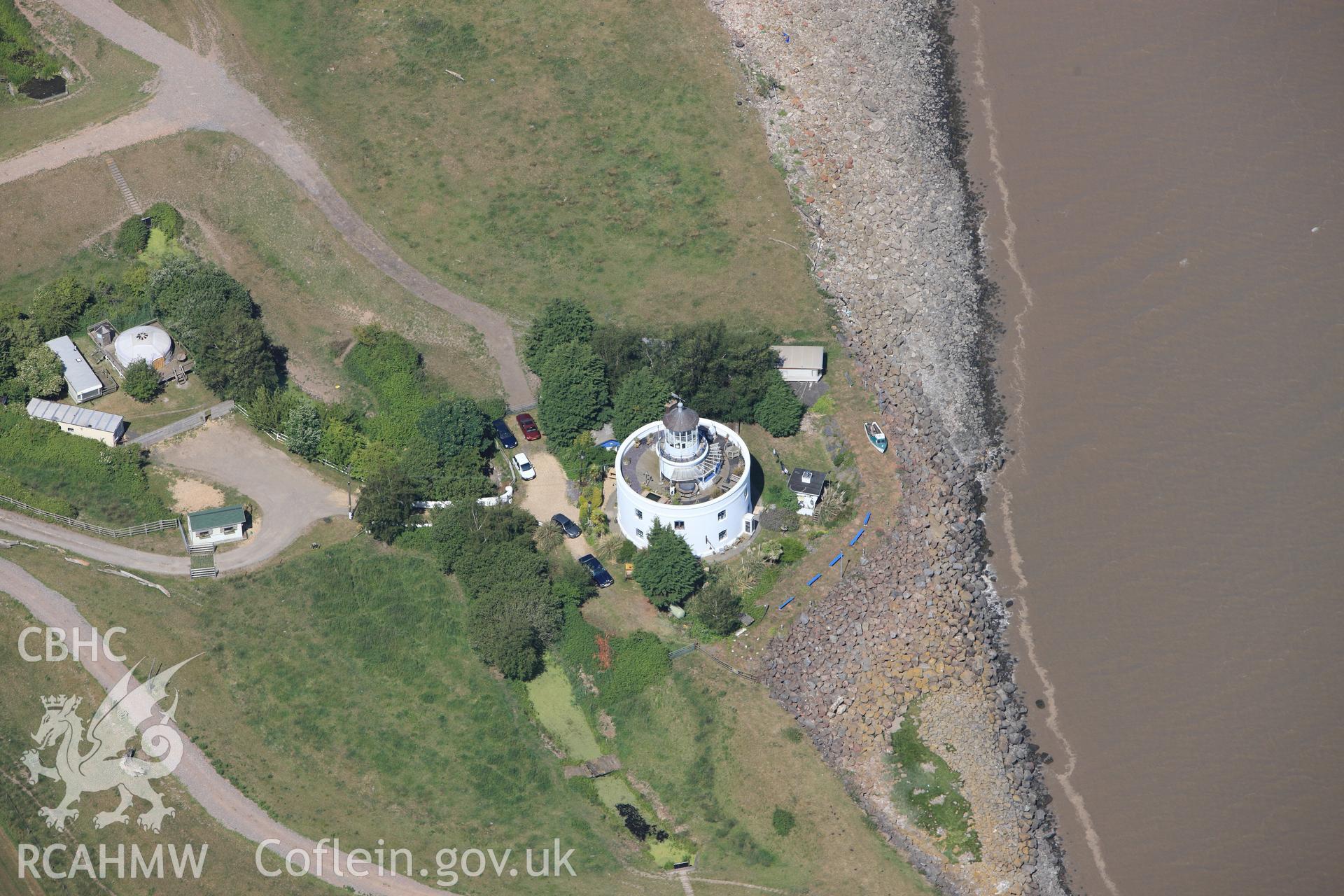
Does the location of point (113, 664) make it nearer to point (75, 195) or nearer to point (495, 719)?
point (495, 719)

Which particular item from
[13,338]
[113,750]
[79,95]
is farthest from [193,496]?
[79,95]

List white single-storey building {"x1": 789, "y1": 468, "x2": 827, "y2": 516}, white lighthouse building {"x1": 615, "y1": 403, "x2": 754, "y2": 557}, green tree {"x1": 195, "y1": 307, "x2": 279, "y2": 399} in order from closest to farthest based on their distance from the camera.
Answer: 1. white lighthouse building {"x1": 615, "y1": 403, "x2": 754, "y2": 557}
2. white single-storey building {"x1": 789, "y1": 468, "x2": 827, "y2": 516}
3. green tree {"x1": 195, "y1": 307, "x2": 279, "y2": 399}

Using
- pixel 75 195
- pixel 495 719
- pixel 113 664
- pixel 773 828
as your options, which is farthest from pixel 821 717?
pixel 75 195

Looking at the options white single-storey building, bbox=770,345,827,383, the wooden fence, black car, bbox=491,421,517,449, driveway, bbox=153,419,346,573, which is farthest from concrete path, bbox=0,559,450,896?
white single-storey building, bbox=770,345,827,383

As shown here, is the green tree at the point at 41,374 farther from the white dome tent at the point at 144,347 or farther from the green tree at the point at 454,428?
the green tree at the point at 454,428

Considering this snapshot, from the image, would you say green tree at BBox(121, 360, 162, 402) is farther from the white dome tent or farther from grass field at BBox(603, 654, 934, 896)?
grass field at BBox(603, 654, 934, 896)

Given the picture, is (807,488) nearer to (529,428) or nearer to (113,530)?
(529,428)

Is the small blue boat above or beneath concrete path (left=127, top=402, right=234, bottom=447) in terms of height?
above
